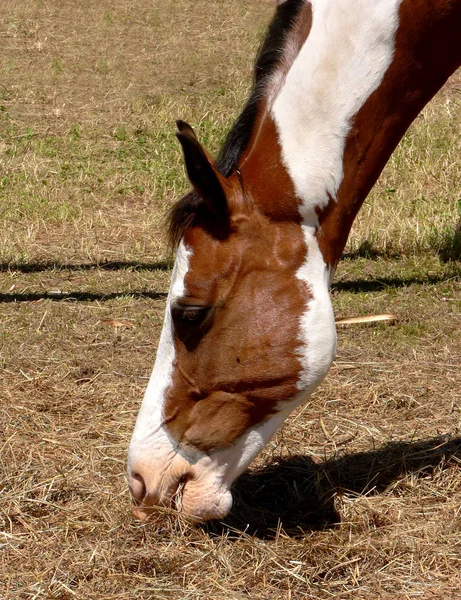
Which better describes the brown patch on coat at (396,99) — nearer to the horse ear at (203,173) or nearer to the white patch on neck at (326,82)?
the white patch on neck at (326,82)

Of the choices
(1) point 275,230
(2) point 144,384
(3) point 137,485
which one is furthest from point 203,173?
(2) point 144,384

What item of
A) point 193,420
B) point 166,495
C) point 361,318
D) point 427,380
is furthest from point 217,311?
point 361,318

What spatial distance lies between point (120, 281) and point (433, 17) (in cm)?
356

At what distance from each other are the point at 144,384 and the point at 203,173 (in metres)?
1.97

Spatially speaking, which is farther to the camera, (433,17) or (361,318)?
(361,318)

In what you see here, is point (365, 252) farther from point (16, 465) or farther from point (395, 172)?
point (16, 465)

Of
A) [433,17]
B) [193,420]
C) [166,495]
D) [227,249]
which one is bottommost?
[166,495]

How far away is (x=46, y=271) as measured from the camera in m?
6.09

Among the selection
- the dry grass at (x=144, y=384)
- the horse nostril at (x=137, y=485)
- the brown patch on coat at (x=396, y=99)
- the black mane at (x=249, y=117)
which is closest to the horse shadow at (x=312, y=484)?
the dry grass at (x=144, y=384)

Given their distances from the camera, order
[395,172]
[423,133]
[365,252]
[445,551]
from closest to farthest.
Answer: [445,551] → [365,252] → [395,172] → [423,133]

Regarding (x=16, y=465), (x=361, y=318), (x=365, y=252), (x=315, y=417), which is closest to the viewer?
(x=16, y=465)

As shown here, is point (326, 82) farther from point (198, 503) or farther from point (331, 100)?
point (198, 503)

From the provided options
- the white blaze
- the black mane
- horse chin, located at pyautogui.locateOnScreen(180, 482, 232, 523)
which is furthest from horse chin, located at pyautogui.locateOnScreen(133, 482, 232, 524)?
the black mane

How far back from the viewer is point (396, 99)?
9.19 feet
